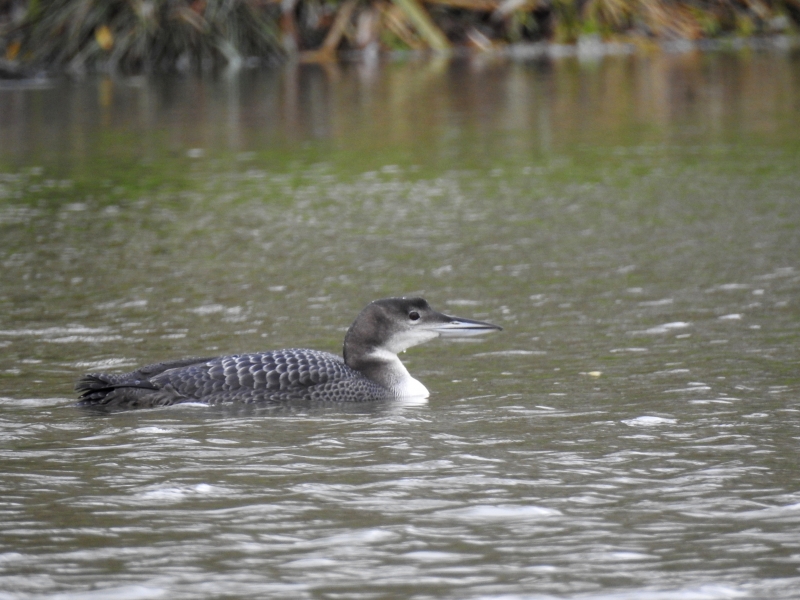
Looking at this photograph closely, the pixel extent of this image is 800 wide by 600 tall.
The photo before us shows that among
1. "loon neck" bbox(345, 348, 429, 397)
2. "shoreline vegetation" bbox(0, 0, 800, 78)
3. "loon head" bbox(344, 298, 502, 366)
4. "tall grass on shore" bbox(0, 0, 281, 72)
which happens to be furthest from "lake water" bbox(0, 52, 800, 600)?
"shoreline vegetation" bbox(0, 0, 800, 78)

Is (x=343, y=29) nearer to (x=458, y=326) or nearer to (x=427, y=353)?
(x=427, y=353)

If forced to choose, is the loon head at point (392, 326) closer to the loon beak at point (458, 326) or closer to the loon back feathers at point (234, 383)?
the loon beak at point (458, 326)

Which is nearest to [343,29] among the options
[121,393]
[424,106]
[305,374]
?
[424,106]

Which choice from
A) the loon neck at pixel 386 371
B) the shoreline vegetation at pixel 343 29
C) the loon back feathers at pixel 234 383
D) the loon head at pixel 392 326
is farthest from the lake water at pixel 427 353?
the shoreline vegetation at pixel 343 29

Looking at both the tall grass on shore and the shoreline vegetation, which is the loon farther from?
the tall grass on shore

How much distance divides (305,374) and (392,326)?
0.64m

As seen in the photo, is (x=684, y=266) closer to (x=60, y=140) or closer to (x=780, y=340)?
(x=780, y=340)

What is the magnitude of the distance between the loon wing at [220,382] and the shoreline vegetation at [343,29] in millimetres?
23000

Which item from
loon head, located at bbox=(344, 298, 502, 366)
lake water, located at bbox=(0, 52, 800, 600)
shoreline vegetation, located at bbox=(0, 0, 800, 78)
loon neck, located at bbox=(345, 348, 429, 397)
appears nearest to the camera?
lake water, located at bbox=(0, 52, 800, 600)

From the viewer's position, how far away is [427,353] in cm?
946

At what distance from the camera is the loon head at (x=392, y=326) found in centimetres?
828

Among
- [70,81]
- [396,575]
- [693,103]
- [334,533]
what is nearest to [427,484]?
[334,533]

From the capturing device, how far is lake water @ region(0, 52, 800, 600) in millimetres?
5375

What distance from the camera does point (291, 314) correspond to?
405 inches
